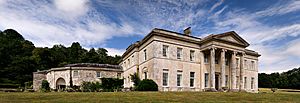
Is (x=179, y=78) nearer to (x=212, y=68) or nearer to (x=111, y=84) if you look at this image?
(x=212, y=68)

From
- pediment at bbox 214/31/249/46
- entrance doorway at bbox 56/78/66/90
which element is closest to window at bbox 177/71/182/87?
pediment at bbox 214/31/249/46

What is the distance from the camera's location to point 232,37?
30188 mm

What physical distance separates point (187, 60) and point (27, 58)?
44.1 m

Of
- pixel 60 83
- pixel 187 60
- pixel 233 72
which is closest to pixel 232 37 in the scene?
pixel 233 72

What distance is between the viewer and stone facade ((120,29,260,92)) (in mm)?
26297

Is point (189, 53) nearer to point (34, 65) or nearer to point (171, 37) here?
point (171, 37)

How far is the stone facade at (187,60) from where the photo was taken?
2630 centimetres

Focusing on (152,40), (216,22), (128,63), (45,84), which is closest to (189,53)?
(152,40)

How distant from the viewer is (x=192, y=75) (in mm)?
28656

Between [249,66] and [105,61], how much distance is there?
46.1 meters

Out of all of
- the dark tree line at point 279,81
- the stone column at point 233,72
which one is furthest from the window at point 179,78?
the dark tree line at point 279,81

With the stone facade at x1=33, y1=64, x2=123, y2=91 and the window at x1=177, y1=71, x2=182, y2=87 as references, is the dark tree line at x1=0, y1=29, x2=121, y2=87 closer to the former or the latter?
the stone facade at x1=33, y1=64, x2=123, y2=91

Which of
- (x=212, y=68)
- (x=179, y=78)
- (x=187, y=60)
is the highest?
(x=187, y=60)

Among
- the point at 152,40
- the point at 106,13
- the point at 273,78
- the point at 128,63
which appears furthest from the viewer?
the point at 273,78
